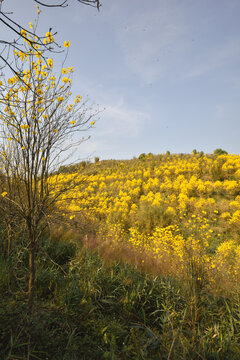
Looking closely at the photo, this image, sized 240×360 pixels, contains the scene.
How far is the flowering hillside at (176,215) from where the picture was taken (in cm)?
364

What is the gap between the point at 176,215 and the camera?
779 centimetres

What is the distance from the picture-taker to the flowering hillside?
3.64 m

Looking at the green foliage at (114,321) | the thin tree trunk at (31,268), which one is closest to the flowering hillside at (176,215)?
the green foliage at (114,321)

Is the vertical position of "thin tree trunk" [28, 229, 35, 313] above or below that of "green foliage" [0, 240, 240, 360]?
above

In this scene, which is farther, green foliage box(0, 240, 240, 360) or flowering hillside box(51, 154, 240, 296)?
flowering hillside box(51, 154, 240, 296)

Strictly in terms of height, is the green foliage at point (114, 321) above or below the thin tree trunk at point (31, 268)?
below

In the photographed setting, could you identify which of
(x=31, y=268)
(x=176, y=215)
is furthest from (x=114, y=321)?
(x=176, y=215)

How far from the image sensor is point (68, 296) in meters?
2.68

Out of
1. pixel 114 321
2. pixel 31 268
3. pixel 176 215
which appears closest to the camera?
pixel 31 268

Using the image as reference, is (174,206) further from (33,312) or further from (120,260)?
(33,312)

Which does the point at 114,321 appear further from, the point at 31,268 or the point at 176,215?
the point at 176,215

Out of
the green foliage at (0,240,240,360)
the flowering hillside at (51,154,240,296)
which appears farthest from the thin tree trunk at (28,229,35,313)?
the flowering hillside at (51,154,240,296)

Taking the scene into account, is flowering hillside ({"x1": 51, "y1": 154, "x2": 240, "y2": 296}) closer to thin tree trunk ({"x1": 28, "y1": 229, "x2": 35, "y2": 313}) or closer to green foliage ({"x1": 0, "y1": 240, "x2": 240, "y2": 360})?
green foliage ({"x1": 0, "y1": 240, "x2": 240, "y2": 360})

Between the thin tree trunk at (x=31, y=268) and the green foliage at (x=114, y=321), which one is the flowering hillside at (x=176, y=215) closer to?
the green foliage at (x=114, y=321)
